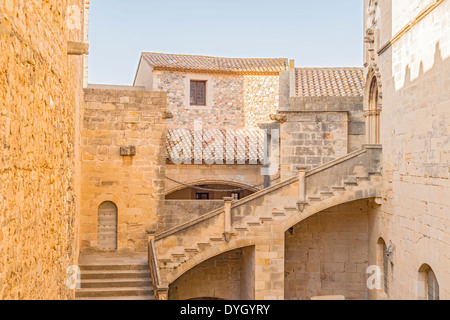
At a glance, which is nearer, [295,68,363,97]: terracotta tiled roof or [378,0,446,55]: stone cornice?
Answer: [378,0,446,55]: stone cornice

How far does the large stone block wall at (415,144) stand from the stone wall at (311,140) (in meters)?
3.38

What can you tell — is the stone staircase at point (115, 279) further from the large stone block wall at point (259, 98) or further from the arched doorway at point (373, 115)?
the large stone block wall at point (259, 98)

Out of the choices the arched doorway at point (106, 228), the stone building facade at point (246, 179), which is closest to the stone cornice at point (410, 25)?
the stone building facade at point (246, 179)

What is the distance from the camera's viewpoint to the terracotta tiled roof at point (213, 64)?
25109mm

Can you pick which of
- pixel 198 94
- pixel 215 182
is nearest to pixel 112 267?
pixel 215 182

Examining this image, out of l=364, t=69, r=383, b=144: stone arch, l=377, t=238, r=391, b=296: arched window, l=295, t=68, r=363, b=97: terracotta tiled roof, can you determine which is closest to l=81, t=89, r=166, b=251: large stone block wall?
l=295, t=68, r=363, b=97: terracotta tiled roof

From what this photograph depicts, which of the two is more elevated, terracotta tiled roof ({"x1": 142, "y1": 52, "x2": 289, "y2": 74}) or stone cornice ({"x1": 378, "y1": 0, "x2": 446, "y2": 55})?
terracotta tiled roof ({"x1": 142, "y1": 52, "x2": 289, "y2": 74})

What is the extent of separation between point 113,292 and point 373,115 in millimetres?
8770

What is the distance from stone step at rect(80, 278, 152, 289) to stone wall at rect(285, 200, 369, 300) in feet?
19.0

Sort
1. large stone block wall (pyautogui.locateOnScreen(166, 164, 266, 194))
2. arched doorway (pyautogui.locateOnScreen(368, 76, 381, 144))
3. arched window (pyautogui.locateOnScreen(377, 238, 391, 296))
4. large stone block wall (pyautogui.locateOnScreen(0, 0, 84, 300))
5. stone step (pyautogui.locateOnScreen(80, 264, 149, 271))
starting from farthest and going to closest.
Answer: large stone block wall (pyautogui.locateOnScreen(166, 164, 266, 194)) < arched doorway (pyautogui.locateOnScreen(368, 76, 381, 144)) < arched window (pyautogui.locateOnScreen(377, 238, 391, 296)) < stone step (pyautogui.locateOnScreen(80, 264, 149, 271)) < large stone block wall (pyautogui.locateOnScreen(0, 0, 84, 300))

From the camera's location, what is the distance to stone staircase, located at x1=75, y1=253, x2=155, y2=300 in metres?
12.7

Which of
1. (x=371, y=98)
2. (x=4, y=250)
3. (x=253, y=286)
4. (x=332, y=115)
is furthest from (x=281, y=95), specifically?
(x=4, y=250)

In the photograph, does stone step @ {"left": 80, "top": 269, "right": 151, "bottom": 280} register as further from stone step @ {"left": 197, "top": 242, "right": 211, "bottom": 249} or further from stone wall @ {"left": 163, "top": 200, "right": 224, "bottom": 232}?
stone wall @ {"left": 163, "top": 200, "right": 224, "bottom": 232}
